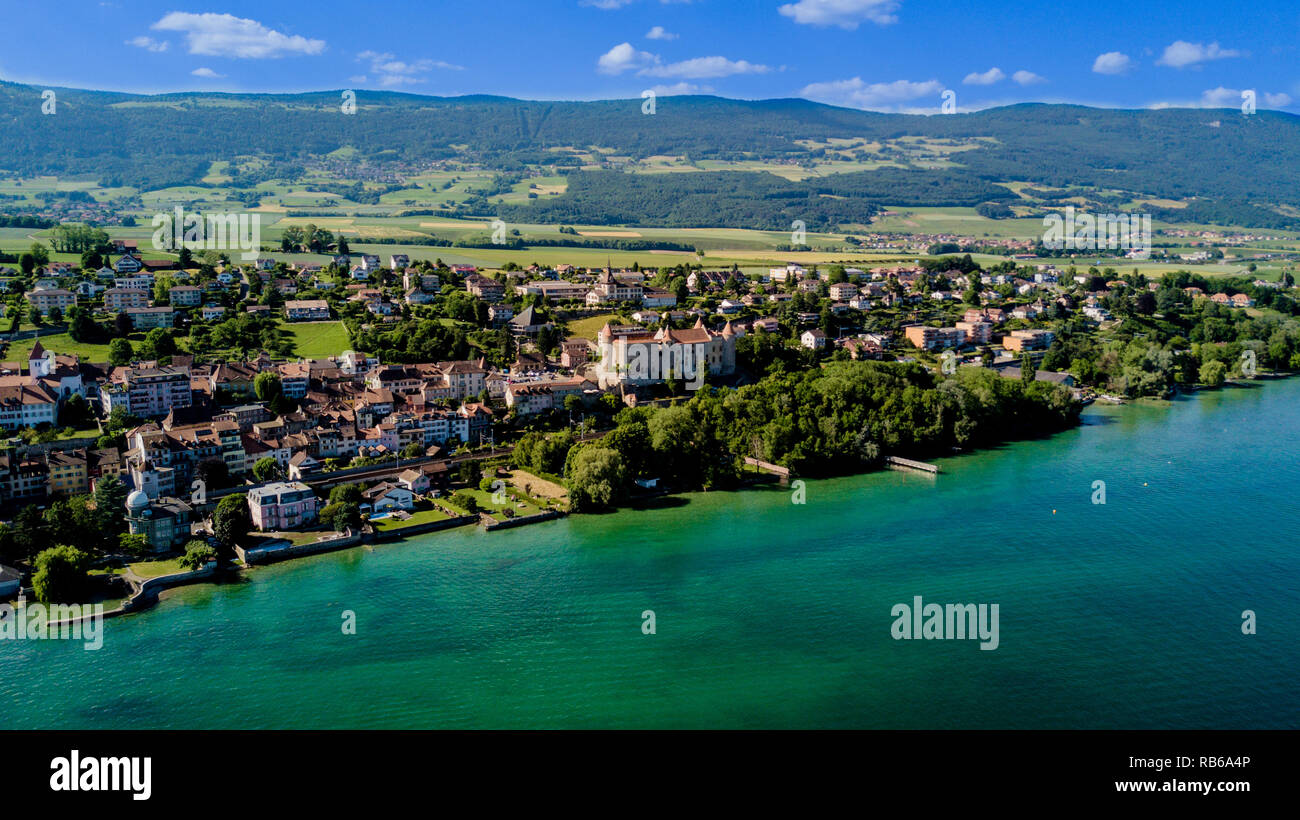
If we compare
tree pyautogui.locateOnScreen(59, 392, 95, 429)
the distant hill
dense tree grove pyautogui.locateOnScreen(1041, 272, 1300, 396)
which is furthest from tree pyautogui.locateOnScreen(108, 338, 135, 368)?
the distant hill

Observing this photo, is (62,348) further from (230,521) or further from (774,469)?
(774,469)

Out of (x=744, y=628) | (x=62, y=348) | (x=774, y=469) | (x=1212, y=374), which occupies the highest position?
(x=62, y=348)

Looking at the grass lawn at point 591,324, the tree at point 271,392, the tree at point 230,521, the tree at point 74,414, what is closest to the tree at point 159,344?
the tree at point 74,414

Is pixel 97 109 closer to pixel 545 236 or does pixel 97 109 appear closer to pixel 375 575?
pixel 545 236

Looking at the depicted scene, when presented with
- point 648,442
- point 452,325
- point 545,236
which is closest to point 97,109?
point 545,236

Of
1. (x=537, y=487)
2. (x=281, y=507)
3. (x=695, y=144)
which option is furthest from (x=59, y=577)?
(x=695, y=144)

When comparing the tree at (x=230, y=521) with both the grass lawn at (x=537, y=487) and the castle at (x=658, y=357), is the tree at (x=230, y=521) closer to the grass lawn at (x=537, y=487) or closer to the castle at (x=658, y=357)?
the grass lawn at (x=537, y=487)

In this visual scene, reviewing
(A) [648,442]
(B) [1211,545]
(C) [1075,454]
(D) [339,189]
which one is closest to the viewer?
(B) [1211,545]

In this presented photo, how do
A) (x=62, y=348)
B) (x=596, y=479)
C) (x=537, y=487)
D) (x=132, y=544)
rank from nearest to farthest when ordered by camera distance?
(x=132, y=544) → (x=596, y=479) → (x=537, y=487) → (x=62, y=348)
